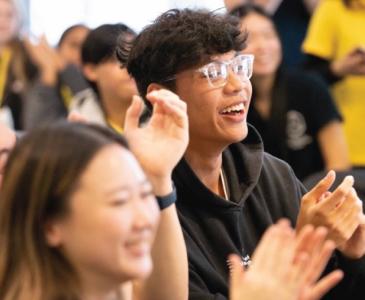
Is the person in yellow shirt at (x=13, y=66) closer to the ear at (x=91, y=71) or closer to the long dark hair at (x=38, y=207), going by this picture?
the ear at (x=91, y=71)

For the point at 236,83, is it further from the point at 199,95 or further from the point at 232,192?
the point at 232,192

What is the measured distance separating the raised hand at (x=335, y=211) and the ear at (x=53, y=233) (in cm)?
72

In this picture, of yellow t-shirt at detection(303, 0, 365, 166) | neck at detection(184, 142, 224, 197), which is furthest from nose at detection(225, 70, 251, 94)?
yellow t-shirt at detection(303, 0, 365, 166)

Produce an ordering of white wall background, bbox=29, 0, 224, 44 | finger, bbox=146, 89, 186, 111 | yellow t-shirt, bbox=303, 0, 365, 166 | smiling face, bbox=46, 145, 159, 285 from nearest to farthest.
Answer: smiling face, bbox=46, 145, 159, 285, finger, bbox=146, 89, 186, 111, yellow t-shirt, bbox=303, 0, 365, 166, white wall background, bbox=29, 0, 224, 44

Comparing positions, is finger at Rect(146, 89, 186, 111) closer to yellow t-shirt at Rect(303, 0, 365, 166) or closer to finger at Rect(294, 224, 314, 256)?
finger at Rect(294, 224, 314, 256)

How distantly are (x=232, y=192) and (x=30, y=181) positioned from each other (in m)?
0.86

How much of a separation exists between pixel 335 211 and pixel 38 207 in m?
0.79

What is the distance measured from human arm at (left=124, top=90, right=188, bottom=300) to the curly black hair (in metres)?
0.41

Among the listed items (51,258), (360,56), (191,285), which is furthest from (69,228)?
(360,56)

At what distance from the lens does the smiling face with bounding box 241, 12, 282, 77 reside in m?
3.68

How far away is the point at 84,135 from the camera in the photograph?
1698mm

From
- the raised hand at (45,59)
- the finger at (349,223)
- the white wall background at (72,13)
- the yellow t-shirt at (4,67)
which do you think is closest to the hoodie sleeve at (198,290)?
the finger at (349,223)

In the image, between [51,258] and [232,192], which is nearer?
[51,258]

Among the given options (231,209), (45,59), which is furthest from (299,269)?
(45,59)
